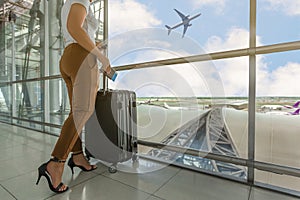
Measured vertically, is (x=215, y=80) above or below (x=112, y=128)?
above

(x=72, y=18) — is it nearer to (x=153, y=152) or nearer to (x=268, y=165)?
(x=153, y=152)

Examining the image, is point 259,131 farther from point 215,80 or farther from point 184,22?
point 184,22

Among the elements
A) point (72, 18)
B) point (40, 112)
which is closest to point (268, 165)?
point (72, 18)

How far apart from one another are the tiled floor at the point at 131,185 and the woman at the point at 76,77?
0.14 meters

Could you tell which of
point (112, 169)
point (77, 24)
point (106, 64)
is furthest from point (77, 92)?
point (112, 169)

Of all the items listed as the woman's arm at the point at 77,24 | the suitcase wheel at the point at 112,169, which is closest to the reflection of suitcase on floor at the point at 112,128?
the suitcase wheel at the point at 112,169

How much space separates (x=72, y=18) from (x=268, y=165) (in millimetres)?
1477

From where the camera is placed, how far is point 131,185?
4.07 feet

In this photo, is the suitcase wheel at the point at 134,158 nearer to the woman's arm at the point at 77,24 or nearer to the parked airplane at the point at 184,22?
the woman's arm at the point at 77,24

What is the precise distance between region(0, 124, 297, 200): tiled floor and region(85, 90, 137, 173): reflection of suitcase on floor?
15 cm

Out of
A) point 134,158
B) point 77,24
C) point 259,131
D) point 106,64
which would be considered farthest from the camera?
point 134,158

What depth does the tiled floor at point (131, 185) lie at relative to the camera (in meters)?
1.10

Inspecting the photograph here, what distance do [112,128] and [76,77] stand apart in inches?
18.5

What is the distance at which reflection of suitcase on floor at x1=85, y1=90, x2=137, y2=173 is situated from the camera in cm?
141
